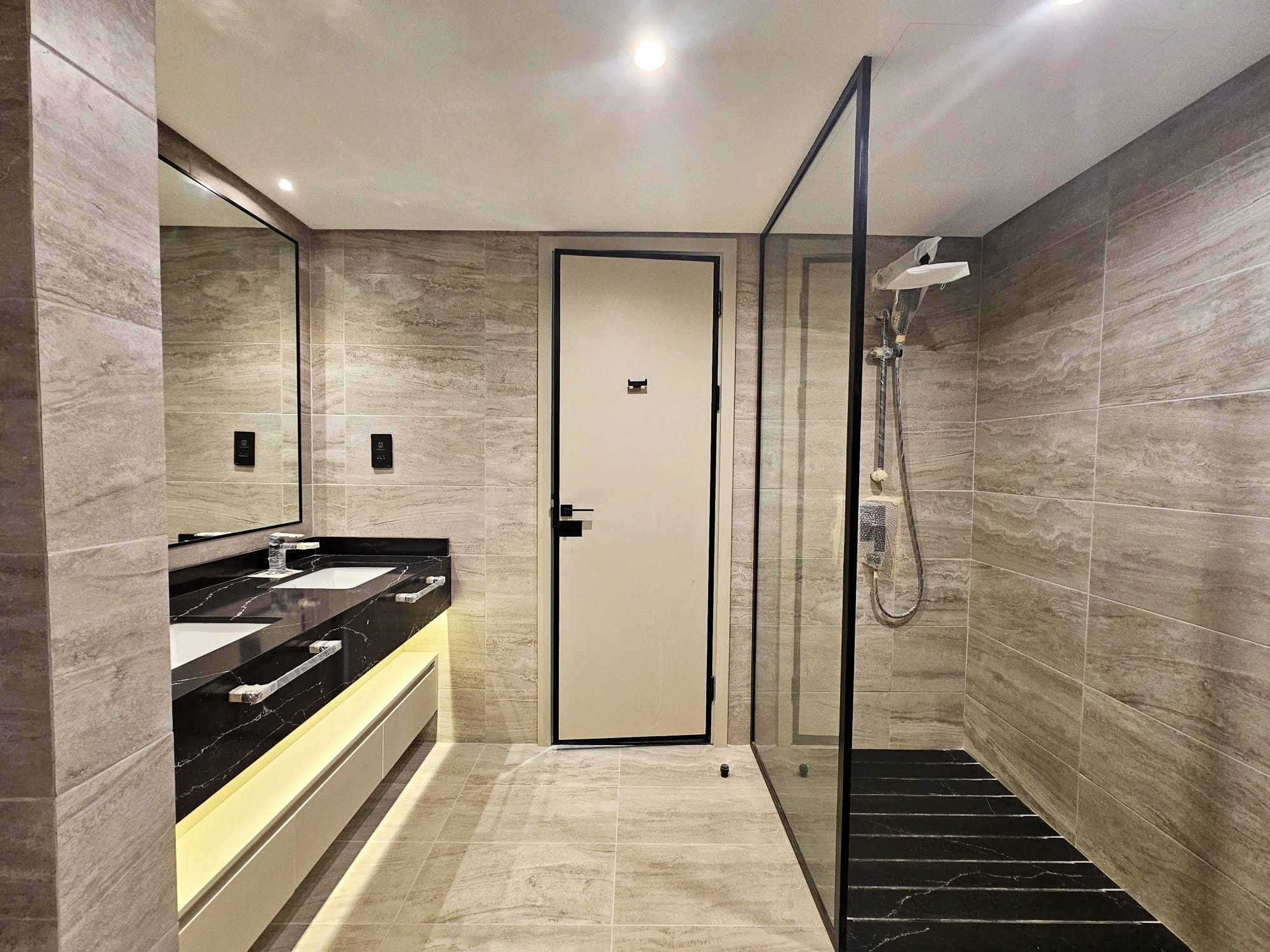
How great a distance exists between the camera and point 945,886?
1.85 metres

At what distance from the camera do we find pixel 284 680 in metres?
1.44

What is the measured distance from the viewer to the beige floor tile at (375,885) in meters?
1.70

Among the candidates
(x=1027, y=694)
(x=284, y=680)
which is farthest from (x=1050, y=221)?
(x=284, y=680)

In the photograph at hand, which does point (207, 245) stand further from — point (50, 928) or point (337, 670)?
point (50, 928)

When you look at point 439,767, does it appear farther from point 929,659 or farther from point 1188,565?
point 1188,565

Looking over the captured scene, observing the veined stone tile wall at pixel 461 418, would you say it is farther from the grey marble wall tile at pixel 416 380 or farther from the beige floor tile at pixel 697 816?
the beige floor tile at pixel 697 816

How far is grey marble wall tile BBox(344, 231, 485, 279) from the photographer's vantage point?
2.59 m

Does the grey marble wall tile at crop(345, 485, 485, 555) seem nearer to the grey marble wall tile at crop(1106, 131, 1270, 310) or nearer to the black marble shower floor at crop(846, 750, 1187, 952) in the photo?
the black marble shower floor at crop(846, 750, 1187, 952)

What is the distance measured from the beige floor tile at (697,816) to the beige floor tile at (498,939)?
16.2 inches

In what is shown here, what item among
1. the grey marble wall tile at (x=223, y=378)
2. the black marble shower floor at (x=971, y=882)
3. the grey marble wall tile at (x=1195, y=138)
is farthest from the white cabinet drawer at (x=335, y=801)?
the grey marble wall tile at (x=1195, y=138)

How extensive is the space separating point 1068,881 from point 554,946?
5.34 feet

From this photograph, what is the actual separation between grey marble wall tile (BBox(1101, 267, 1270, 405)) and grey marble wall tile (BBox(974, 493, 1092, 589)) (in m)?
0.44

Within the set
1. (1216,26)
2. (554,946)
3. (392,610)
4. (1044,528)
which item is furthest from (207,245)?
(1044,528)

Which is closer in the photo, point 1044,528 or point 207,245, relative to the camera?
point 207,245
